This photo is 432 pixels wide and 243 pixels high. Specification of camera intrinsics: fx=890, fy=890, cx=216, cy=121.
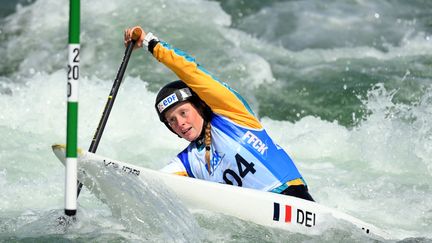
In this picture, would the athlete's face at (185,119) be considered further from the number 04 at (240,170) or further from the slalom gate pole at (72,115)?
the slalom gate pole at (72,115)

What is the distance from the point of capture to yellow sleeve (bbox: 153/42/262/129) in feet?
16.6

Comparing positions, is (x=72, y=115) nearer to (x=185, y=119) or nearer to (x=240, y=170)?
(x=185, y=119)

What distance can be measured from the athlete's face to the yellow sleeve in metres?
0.10

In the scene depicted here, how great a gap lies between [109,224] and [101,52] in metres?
5.67

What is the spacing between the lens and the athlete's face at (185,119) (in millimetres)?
5137

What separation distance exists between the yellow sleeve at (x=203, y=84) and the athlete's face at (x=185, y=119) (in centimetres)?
10

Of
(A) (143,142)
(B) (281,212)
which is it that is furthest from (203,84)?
(A) (143,142)

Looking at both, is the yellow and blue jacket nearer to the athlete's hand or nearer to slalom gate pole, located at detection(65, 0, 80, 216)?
the athlete's hand

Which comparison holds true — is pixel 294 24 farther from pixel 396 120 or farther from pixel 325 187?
pixel 325 187

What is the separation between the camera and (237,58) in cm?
1082

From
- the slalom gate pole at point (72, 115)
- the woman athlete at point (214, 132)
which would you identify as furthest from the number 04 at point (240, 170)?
the slalom gate pole at point (72, 115)

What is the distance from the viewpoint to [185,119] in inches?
203

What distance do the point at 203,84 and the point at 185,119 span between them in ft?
0.77

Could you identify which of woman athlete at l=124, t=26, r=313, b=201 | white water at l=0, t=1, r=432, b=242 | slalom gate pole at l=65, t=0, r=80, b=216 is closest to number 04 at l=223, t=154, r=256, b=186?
woman athlete at l=124, t=26, r=313, b=201
